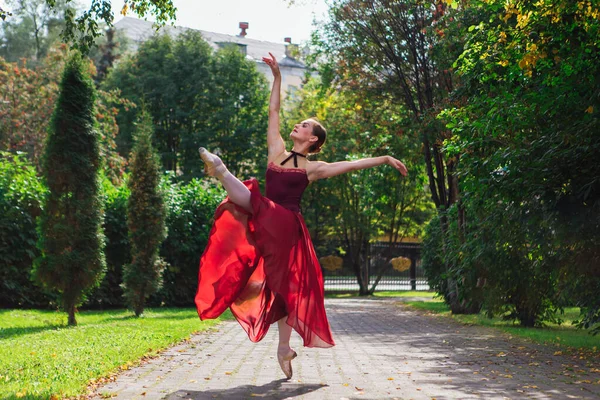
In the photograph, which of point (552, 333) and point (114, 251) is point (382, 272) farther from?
point (552, 333)

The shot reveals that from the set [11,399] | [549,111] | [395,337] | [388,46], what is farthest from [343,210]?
[11,399]

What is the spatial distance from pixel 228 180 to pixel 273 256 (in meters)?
0.84

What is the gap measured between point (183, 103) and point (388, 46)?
86.5 ft

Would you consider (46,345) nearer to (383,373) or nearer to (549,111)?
(383,373)


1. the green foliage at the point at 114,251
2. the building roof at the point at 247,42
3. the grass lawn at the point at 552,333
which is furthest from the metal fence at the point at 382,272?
the building roof at the point at 247,42

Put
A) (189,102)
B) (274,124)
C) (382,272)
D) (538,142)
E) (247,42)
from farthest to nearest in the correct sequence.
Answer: (247,42) < (189,102) < (382,272) < (538,142) < (274,124)

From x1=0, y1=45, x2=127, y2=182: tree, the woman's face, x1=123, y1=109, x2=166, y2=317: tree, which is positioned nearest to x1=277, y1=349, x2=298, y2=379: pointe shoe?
the woman's face

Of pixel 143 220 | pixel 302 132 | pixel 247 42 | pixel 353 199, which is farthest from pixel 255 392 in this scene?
pixel 247 42

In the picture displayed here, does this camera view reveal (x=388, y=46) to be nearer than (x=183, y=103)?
Yes

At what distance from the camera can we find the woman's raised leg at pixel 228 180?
22.2 feet

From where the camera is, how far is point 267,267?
727 centimetres

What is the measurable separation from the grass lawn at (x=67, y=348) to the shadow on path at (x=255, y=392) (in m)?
0.86

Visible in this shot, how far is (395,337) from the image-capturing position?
13602mm

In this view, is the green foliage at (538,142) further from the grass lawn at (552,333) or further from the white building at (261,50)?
the white building at (261,50)
